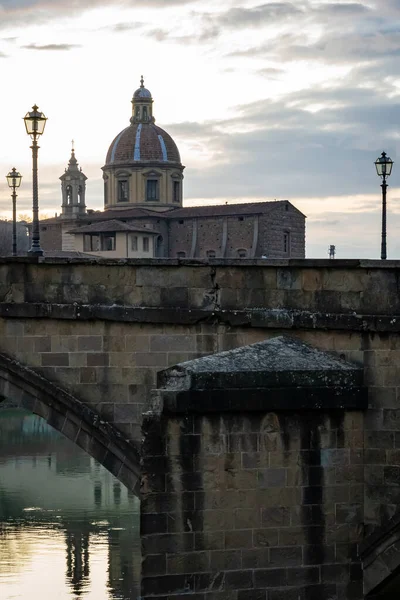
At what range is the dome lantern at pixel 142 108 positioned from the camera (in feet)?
353

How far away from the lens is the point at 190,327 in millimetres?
13422

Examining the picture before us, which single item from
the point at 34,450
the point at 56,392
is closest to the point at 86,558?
the point at 56,392

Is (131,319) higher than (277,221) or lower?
lower

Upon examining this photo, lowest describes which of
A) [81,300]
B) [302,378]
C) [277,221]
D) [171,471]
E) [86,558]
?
[86,558]

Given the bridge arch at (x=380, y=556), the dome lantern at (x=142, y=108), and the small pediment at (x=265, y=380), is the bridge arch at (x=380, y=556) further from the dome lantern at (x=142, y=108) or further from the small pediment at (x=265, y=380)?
the dome lantern at (x=142, y=108)

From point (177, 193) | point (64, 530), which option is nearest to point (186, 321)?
point (64, 530)

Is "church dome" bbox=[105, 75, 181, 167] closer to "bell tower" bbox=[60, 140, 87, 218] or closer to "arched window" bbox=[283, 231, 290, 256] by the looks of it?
"bell tower" bbox=[60, 140, 87, 218]

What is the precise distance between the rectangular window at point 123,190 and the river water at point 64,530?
65.0 metres

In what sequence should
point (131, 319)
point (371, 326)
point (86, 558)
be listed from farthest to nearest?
1. point (86, 558)
2. point (131, 319)
3. point (371, 326)

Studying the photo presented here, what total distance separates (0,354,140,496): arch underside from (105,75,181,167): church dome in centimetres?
9149

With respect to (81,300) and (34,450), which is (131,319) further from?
(34,450)

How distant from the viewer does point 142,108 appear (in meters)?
108

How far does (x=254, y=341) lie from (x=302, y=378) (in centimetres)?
128

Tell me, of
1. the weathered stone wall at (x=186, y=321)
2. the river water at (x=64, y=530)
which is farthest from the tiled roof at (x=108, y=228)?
the weathered stone wall at (x=186, y=321)
